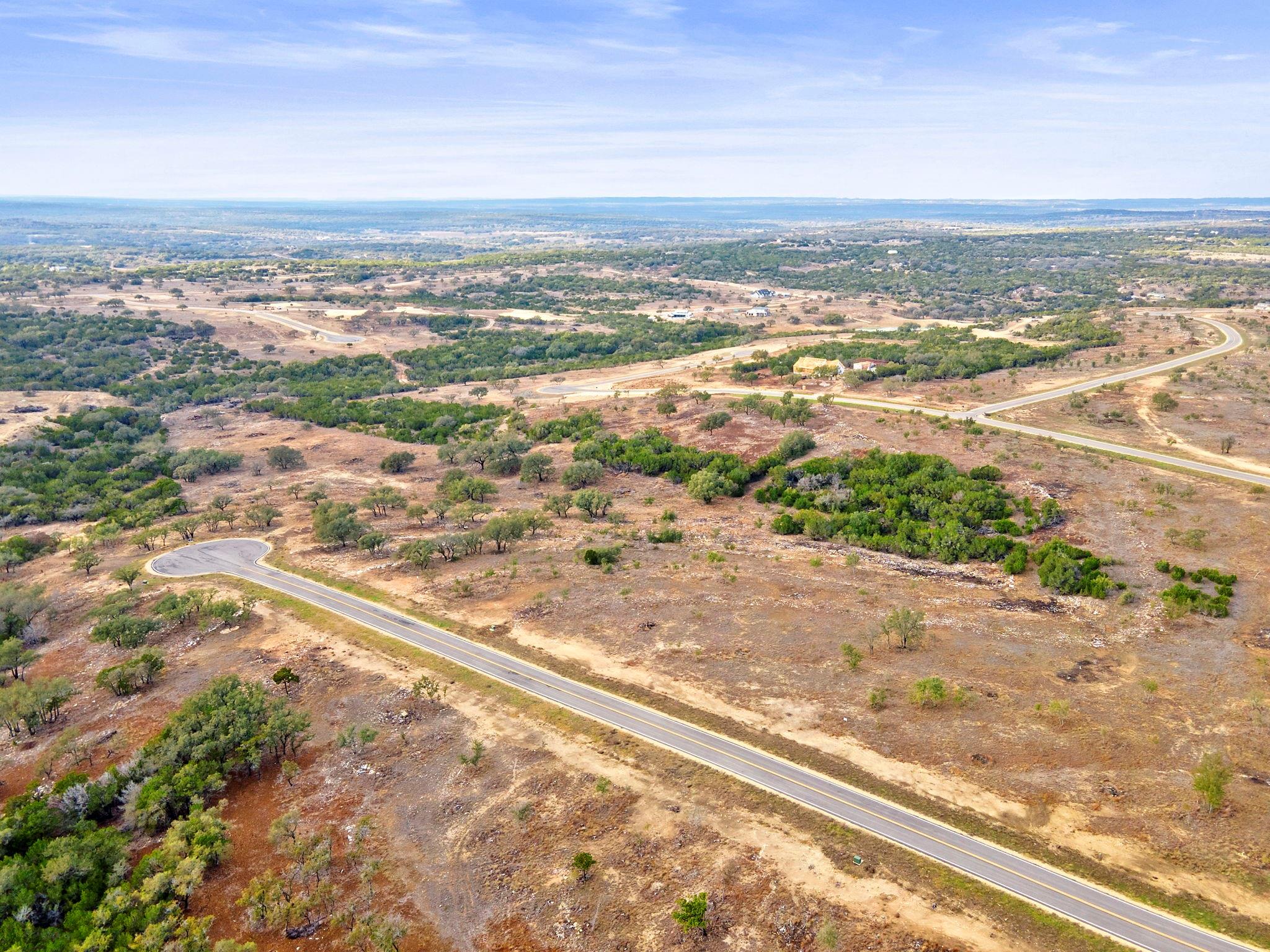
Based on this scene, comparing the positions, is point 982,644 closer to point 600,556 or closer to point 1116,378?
point 600,556

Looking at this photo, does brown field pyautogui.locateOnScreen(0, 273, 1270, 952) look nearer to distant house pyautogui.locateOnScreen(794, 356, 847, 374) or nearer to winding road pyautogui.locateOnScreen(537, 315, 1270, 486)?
winding road pyautogui.locateOnScreen(537, 315, 1270, 486)

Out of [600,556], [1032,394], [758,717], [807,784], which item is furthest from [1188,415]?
[807,784]

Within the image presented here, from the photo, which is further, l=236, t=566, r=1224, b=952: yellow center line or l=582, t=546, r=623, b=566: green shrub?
l=582, t=546, r=623, b=566: green shrub

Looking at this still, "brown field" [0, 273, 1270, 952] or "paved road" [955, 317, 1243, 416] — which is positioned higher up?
"paved road" [955, 317, 1243, 416]

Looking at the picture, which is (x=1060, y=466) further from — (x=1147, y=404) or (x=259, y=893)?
(x=259, y=893)

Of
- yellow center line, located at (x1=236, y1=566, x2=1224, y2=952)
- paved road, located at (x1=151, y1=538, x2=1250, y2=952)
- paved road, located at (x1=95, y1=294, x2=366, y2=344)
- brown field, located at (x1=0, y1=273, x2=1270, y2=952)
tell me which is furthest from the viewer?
paved road, located at (x1=95, y1=294, x2=366, y2=344)

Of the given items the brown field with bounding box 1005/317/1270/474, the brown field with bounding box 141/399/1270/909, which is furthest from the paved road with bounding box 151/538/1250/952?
the brown field with bounding box 1005/317/1270/474

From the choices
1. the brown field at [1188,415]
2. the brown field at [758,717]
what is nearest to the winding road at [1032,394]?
the brown field at [1188,415]

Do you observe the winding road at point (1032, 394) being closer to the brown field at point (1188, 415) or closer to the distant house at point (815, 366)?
the brown field at point (1188, 415)
